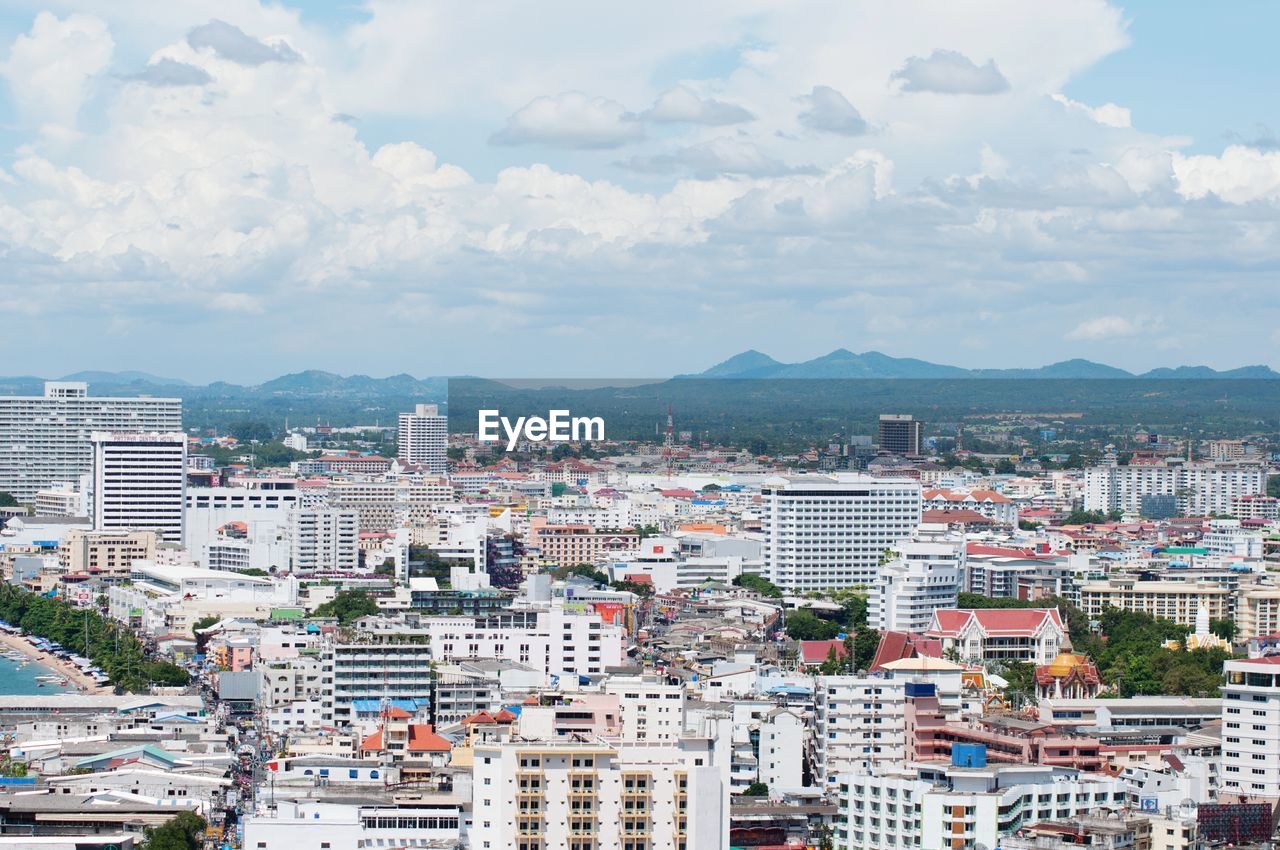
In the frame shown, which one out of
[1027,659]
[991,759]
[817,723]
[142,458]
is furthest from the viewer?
[142,458]

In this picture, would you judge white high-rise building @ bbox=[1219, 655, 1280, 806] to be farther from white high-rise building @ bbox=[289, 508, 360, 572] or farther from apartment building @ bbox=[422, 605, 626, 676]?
white high-rise building @ bbox=[289, 508, 360, 572]

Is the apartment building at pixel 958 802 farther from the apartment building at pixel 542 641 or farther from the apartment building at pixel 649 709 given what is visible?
the apartment building at pixel 542 641

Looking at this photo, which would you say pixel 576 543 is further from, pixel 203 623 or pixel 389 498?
pixel 389 498

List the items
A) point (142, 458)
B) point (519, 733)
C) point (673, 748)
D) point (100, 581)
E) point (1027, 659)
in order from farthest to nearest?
point (142, 458), point (100, 581), point (1027, 659), point (519, 733), point (673, 748)

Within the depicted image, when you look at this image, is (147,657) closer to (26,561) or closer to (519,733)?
(26,561)

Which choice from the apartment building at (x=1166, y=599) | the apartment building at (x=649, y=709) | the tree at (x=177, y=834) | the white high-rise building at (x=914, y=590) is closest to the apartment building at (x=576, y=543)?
the white high-rise building at (x=914, y=590)

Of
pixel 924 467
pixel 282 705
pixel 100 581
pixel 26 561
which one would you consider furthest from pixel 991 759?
pixel 924 467
